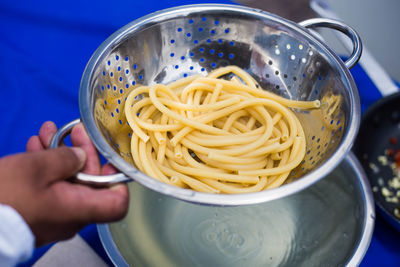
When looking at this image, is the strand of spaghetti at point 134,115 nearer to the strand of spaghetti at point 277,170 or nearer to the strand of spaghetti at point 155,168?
the strand of spaghetti at point 155,168

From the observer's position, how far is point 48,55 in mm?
855

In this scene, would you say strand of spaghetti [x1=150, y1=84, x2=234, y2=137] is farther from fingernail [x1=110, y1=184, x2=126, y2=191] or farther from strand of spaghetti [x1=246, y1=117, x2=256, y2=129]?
fingernail [x1=110, y1=184, x2=126, y2=191]

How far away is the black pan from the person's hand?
0.54 meters

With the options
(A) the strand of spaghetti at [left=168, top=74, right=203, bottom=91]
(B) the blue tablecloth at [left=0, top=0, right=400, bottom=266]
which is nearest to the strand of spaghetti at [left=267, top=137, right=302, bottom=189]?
(A) the strand of spaghetti at [left=168, top=74, right=203, bottom=91]

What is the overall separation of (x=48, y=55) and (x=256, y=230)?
25.3 inches

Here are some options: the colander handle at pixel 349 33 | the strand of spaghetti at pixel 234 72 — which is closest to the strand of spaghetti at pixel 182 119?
the strand of spaghetti at pixel 234 72

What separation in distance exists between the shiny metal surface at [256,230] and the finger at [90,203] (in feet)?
0.51

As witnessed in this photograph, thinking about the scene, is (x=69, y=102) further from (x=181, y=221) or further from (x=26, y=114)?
(x=181, y=221)

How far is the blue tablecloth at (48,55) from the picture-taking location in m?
0.77

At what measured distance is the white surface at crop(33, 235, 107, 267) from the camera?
562mm

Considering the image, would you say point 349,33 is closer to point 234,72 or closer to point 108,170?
point 234,72

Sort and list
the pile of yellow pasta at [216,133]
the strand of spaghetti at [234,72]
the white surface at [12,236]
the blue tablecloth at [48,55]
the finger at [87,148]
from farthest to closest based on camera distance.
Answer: the blue tablecloth at [48,55] → the strand of spaghetti at [234,72] → the pile of yellow pasta at [216,133] → the finger at [87,148] → the white surface at [12,236]

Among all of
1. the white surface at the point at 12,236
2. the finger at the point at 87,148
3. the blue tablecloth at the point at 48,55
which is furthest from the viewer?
the blue tablecloth at the point at 48,55

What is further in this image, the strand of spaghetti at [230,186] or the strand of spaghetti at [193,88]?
the strand of spaghetti at [193,88]
